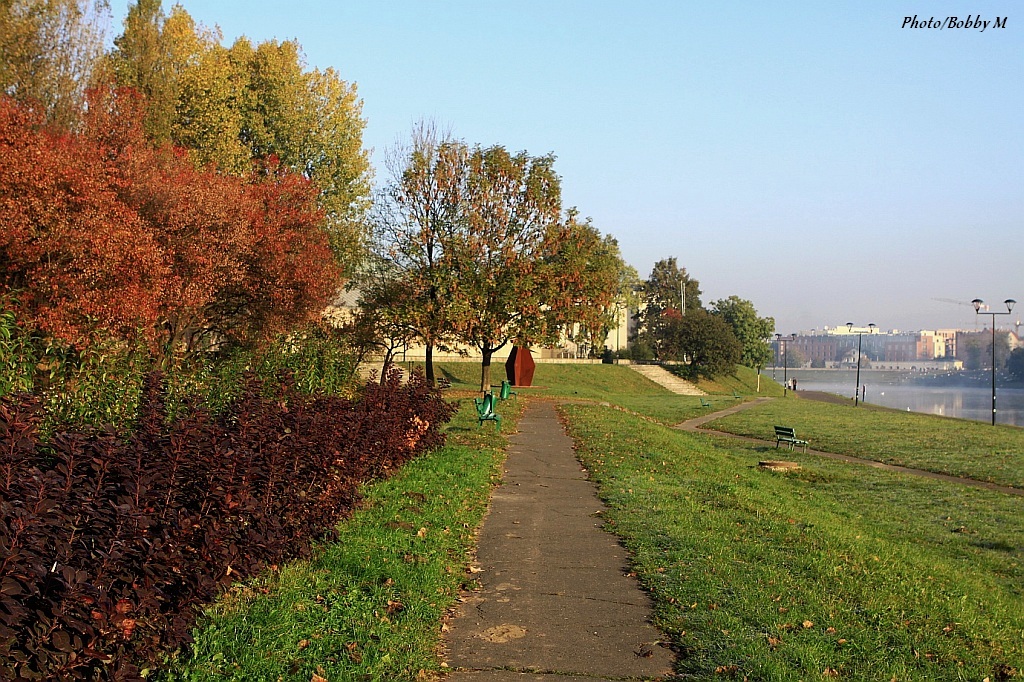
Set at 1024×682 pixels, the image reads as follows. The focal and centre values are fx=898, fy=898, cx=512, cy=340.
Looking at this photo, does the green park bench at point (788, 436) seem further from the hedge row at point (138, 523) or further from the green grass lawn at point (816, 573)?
the hedge row at point (138, 523)

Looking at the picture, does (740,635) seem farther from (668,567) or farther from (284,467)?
(284,467)

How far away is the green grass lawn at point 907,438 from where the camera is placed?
2356cm

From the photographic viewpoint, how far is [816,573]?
8.38 metres

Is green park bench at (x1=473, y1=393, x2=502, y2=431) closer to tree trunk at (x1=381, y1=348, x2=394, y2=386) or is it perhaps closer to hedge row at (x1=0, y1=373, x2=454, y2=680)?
tree trunk at (x1=381, y1=348, x2=394, y2=386)

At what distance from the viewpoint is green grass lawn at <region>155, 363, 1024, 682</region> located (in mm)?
5613

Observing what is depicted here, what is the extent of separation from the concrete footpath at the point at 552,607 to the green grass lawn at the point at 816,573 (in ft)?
0.84

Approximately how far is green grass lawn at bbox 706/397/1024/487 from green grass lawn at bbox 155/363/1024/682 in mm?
7097

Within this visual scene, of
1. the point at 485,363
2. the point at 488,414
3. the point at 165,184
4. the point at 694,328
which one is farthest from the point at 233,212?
the point at 694,328

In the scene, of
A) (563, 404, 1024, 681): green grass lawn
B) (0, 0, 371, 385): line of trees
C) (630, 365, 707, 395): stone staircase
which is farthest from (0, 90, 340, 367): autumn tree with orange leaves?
(630, 365, 707, 395): stone staircase

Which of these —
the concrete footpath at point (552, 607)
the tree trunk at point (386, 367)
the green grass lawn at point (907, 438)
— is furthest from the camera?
the green grass lawn at point (907, 438)

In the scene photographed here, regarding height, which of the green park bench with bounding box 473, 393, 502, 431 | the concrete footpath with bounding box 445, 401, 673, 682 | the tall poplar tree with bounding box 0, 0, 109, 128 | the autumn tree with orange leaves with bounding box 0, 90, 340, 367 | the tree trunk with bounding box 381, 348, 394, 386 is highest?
the tall poplar tree with bounding box 0, 0, 109, 128

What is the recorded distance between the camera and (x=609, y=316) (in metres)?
35.8

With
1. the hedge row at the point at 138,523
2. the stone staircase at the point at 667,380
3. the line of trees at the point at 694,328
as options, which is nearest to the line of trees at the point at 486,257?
the hedge row at the point at 138,523

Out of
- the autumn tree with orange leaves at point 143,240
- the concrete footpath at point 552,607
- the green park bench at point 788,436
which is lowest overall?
the green park bench at point 788,436
